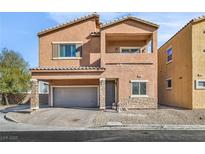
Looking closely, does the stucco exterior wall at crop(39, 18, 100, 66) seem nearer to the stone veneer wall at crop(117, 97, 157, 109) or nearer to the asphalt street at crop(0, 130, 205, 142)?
the stone veneer wall at crop(117, 97, 157, 109)

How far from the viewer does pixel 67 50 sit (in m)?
21.8

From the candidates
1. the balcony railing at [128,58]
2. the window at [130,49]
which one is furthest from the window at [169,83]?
the balcony railing at [128,58]

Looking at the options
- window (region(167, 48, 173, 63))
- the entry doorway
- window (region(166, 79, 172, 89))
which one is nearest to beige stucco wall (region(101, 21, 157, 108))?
the entry doorway

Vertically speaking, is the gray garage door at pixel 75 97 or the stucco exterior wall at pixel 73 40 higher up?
the stucco exterior wall at pixel 73 40

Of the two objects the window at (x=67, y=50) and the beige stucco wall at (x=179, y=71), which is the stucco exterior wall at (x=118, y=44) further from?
the beige stucco wall at (x=179, y=71)

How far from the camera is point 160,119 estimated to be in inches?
594

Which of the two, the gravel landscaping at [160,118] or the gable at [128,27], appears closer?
the gravel landscaping at [160,118]

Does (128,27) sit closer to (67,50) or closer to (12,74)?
(67,50)

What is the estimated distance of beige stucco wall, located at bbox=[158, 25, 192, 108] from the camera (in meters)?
19.4

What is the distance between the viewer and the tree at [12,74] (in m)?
28.0

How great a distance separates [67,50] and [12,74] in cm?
986

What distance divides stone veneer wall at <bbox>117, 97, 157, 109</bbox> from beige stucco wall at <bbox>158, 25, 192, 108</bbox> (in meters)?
2.80

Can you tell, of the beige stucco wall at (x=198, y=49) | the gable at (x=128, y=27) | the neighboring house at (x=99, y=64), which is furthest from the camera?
the gable at (x=128, y=27)

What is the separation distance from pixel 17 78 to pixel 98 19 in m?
12.2
